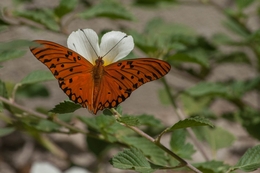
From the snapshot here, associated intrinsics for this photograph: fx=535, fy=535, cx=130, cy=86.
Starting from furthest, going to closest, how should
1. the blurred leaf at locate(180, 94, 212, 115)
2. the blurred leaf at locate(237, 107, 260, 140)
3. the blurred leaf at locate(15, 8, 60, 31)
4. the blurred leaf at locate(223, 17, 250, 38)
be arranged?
Result: 1. the blurred leaf at locate(180, 94, 212, 115)
2. the blurred leaf at locate(223, 17, 250, 38)
3. the blurred leaf at locate(237, 107, 260, 140)
4. the blurred leaf at locate(15, 8, 60, 31)

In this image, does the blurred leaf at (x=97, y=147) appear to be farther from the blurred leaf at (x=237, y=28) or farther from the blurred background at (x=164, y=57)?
the blurred leaf at (x=237, y=28)

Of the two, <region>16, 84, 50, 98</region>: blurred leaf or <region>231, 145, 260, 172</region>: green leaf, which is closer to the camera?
<region>231, 145, 260, 172</region>: green leaf

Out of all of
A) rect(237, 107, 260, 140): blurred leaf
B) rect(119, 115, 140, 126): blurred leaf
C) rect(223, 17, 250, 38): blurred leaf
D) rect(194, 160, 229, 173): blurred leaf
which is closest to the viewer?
rect(119, 115, 140, 126): blurred leaf

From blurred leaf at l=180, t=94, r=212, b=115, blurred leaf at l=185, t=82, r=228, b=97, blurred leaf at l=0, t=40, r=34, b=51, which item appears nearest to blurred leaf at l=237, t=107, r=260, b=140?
blurred leaf at l=185, t=82, r=228, b=97

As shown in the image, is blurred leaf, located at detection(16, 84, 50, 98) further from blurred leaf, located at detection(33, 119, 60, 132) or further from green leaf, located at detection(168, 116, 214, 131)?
green leaf, located at detection(168, 116, 214, 131)

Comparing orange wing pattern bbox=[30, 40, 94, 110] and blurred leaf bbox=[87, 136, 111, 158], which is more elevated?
blurred leaf bbox=[87, 136, 111, 158]

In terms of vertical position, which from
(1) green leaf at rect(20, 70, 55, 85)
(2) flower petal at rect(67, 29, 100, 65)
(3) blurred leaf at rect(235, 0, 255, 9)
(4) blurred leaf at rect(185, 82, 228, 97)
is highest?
(3) blurred leaf at rect(235, 0, 255, 9)
